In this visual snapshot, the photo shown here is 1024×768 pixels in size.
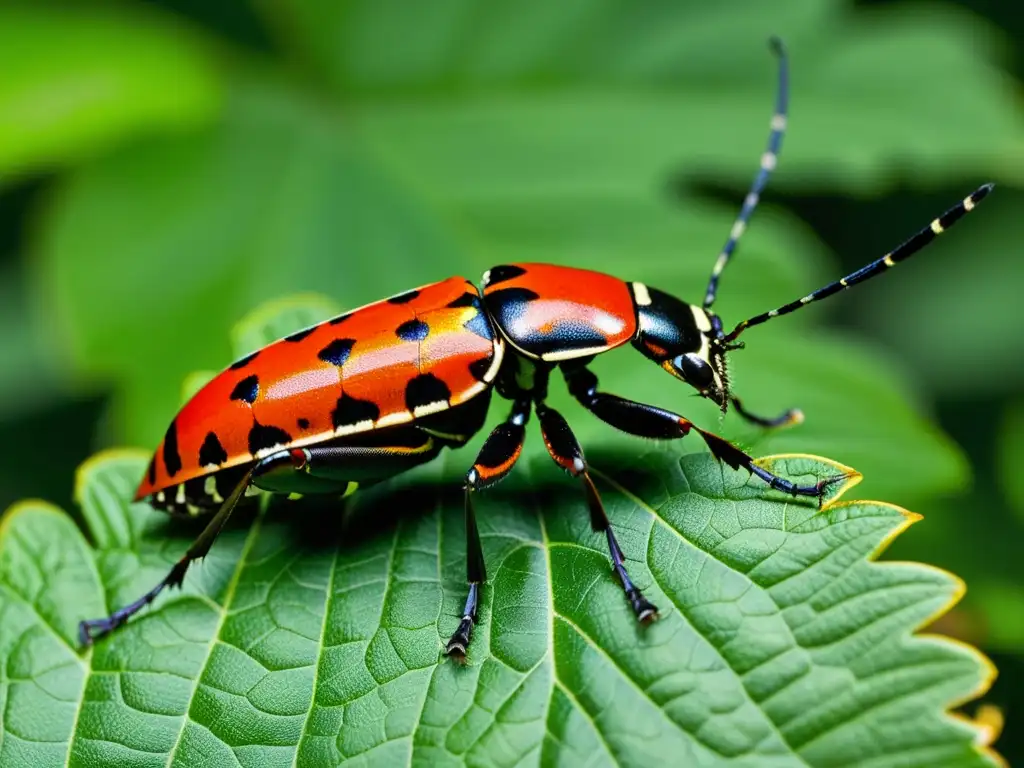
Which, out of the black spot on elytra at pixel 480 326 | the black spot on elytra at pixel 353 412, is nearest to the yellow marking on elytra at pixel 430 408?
the black spot on elytra at pixel 353 412

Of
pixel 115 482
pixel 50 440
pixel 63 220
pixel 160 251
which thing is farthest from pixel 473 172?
pixel 50 440

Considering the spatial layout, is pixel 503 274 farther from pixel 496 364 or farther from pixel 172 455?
pixel 172 455

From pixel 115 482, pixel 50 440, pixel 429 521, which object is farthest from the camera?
A: pixel 50 440

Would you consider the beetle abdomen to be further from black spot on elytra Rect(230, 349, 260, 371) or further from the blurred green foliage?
the blurred green foliage

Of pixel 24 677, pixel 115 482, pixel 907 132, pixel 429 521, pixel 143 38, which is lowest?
pixel 24 677

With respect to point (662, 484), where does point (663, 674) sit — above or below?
below

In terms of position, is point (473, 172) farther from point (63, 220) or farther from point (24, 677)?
point (24, 677)

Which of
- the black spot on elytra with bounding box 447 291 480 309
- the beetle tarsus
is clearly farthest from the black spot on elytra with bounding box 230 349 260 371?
the beetle tarsus
